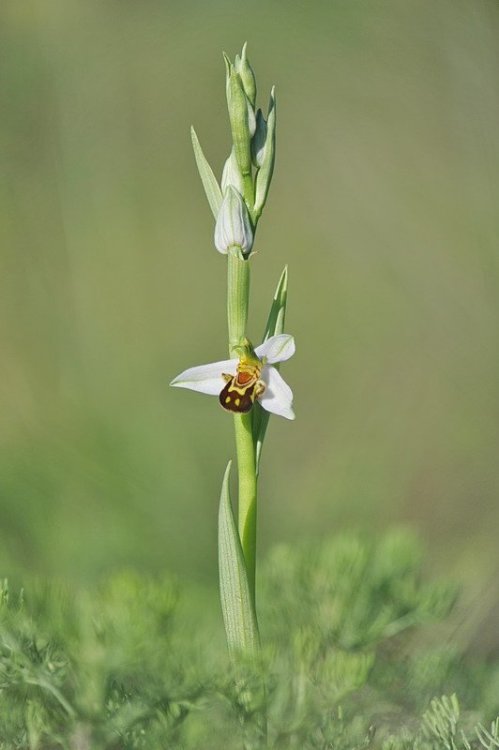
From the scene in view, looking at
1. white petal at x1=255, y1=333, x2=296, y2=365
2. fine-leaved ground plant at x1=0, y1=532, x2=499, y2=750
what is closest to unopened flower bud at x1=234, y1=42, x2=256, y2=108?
white petal at x1=255, y1=333, x2=296, y2=365

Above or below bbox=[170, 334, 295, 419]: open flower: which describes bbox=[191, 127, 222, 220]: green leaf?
above

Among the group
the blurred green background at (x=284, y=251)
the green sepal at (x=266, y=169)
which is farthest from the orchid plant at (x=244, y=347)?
the blurred green background at (x=284, y=251)

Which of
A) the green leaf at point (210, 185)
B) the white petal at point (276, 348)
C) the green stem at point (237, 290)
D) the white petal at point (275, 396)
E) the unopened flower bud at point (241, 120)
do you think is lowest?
the white petal at point (275, 396)

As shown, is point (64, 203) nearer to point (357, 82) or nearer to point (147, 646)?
point (357, 82)

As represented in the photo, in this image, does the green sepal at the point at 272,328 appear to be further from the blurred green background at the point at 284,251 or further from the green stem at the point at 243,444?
the blurred green background at the point at 284,251

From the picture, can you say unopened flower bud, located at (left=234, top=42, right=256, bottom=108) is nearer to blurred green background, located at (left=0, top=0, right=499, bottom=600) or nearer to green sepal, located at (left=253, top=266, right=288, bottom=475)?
green sepal, located at (left=253, top=266, right=288, bottom=475)

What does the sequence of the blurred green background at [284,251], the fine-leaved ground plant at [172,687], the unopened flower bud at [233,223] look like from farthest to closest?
the blurred green background at [284,251] < the unopened flower bud at [233,223] < the fine-leaved ground plant at [172,687]

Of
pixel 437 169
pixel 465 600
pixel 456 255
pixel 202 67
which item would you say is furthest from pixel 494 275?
pixel 465 600
